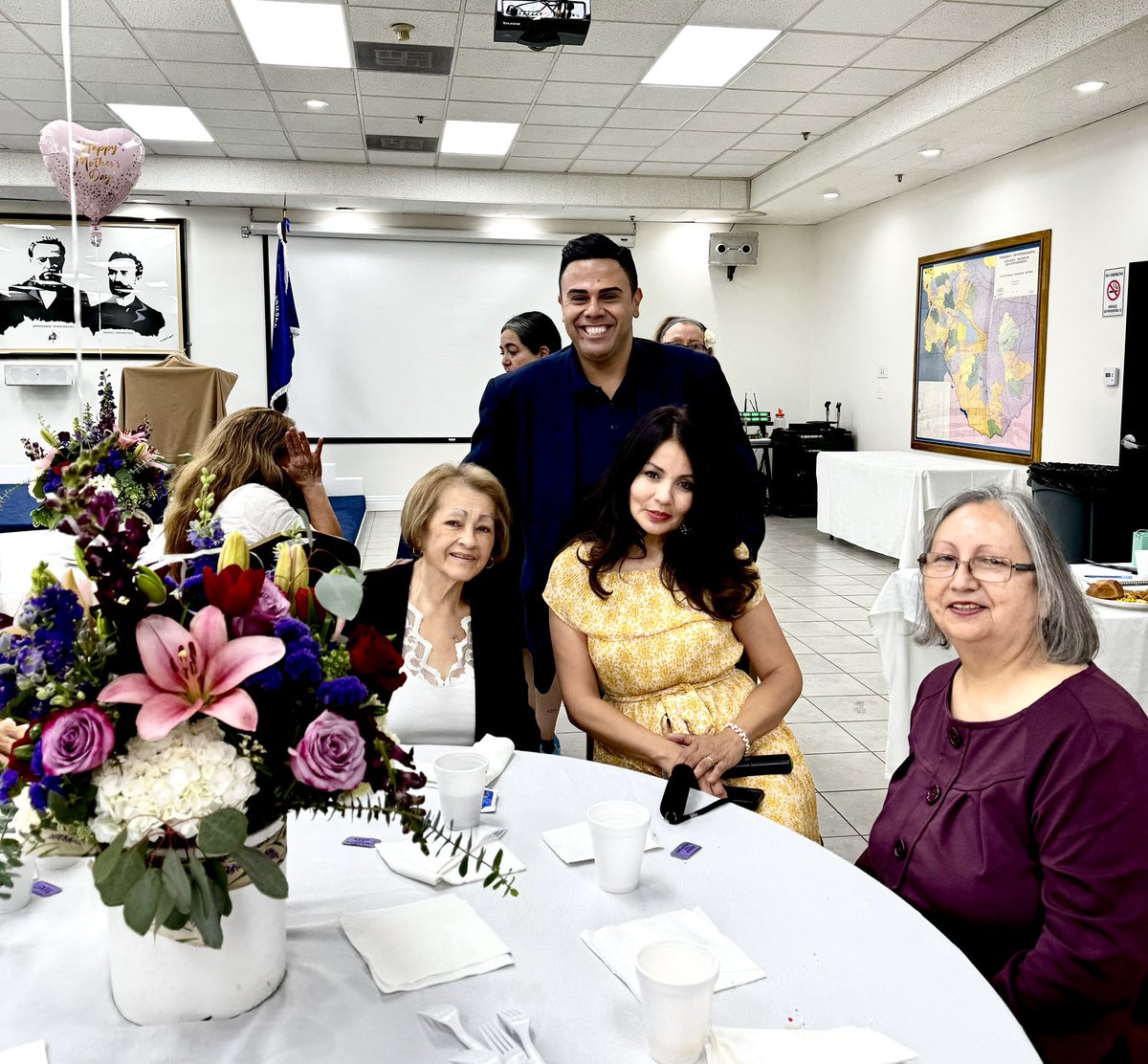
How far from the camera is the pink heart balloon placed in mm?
5020

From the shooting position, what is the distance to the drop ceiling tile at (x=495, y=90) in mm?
6488

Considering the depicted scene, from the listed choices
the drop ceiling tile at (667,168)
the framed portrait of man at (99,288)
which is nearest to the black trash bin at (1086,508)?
the drop ceiling tile at (667,168)

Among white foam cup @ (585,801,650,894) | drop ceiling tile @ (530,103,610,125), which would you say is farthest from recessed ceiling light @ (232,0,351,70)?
white foam cup @ (585,801,650,894)

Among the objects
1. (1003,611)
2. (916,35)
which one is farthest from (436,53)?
(1003,611)

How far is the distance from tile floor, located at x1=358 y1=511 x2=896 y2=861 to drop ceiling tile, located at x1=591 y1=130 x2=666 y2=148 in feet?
11.4

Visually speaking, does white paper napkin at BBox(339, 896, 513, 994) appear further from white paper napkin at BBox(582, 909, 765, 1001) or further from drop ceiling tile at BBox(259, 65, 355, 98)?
drop ceiling tile at BBox(259, 65, 355, 98)

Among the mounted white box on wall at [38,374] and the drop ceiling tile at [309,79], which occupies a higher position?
the drop ceiling tile at [309,79]

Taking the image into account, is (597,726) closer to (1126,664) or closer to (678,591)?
(678,591)

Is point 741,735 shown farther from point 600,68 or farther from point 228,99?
point 228,99

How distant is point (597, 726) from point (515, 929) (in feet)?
3.16

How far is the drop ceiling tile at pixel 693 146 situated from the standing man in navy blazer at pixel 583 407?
227 inches

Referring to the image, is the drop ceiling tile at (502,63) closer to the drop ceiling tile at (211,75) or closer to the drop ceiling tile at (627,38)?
the drop ceiling tile at (627,38)

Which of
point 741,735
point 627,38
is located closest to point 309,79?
point 627,38

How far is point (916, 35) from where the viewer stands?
18.3 feet
